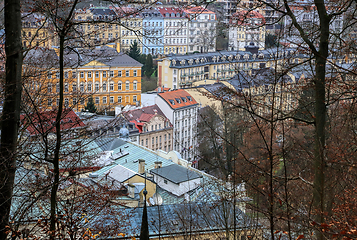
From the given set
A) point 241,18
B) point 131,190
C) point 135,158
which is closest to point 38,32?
point 241,18

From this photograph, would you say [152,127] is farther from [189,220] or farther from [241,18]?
[241,18]

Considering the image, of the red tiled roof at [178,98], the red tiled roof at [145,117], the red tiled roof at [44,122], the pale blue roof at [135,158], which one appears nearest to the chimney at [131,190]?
the pale blue roof at [135,158]

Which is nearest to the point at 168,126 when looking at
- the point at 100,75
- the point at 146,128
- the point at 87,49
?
the point at 146,128

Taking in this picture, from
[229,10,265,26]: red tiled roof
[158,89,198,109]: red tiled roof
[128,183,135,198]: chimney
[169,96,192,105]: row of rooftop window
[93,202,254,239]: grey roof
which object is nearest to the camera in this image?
[229,10,265,26]: red tiled roof

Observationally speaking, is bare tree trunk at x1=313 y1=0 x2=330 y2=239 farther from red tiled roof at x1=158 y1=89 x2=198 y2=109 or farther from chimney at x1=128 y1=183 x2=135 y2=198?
red tiled roof at x1=158 y1=89 x2=198 y2=109

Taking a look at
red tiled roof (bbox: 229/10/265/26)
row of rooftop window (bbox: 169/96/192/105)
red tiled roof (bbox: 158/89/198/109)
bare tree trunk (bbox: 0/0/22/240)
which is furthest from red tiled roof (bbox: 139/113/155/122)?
bare tree trunk (bbox: 0/0/22/240)

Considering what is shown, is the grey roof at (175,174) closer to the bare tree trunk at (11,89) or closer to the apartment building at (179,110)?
the bare tree trunk at (11,89)
